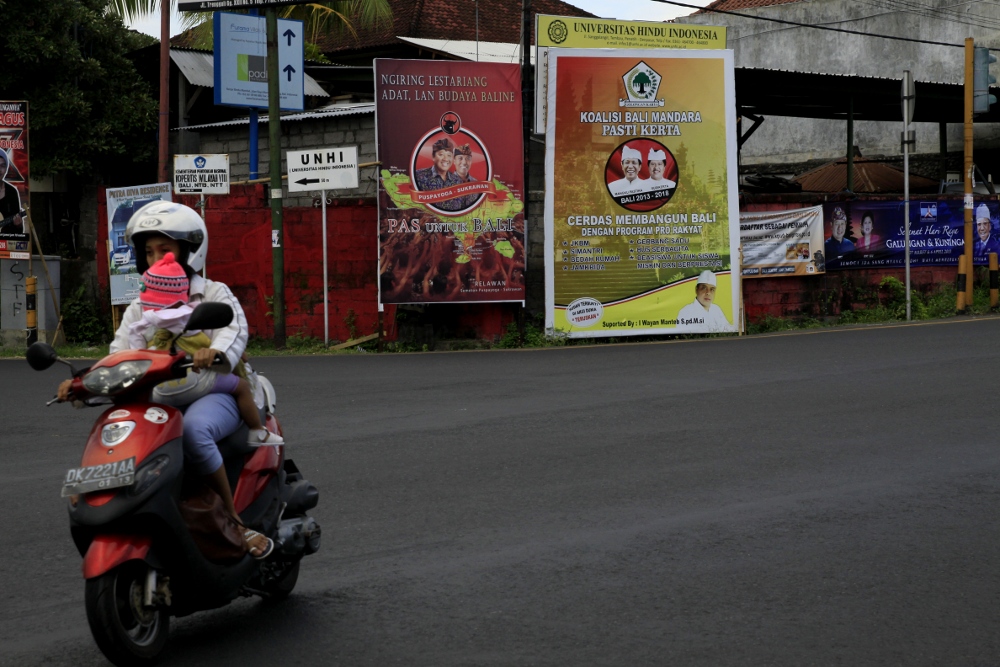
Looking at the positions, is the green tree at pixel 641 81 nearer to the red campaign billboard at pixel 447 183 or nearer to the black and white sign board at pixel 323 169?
the red campaign billboard at pixel 447 183

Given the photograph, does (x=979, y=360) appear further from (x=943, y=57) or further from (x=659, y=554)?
(x=943, y=57)

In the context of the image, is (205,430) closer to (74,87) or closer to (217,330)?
(217,330)

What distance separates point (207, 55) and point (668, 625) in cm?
2395

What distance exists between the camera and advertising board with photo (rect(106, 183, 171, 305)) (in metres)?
19.9

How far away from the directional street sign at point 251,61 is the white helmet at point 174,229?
51.6 feet

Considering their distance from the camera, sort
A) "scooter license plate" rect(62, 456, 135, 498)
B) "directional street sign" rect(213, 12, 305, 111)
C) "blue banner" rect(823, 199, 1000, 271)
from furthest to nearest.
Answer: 1. "blue banner" rect(823, 199, 1000, 271)
2. "directional street sign" rect(213, 12, 305, 111)
3. "scooter license plate" rect(62, 456, 135, 498)

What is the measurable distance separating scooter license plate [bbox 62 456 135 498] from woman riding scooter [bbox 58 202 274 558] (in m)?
0.34

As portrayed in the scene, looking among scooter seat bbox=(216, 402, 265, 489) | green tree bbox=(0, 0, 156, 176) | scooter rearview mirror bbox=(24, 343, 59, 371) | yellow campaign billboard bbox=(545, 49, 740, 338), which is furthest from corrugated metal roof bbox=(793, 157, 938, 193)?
scooter rearview mirror bbox=(24, 343, 59, 371)

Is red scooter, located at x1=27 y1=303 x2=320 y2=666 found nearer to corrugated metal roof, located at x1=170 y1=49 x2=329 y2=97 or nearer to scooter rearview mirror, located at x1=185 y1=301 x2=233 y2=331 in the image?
scooter rearview mirror, located at x1=185 y1=301 x2=233 y2=331

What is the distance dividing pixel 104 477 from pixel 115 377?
35 cm

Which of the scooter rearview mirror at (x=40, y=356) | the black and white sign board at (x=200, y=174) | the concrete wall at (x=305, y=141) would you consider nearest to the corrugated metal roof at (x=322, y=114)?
the concrete wall at (x=305, y=141)

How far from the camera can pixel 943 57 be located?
115 ft

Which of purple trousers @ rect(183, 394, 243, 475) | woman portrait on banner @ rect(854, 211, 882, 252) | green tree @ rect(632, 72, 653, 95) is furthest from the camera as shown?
woman portrait on banner @ rect(854, 211, 882, 252)

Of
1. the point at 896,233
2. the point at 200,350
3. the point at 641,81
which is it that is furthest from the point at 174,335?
the point at 896,233
